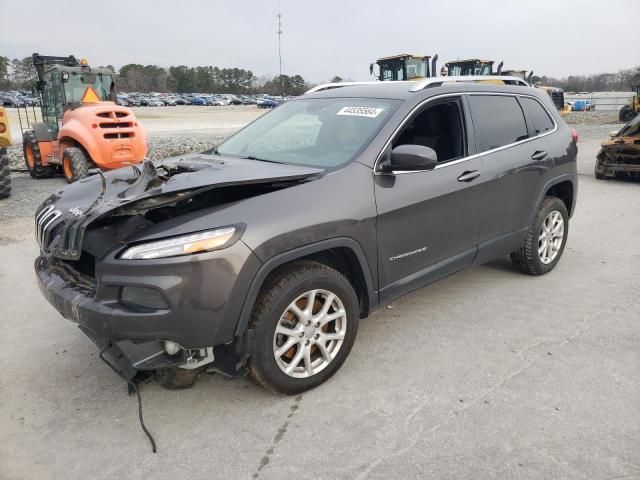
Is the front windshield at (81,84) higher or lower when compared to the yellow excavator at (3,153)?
higher

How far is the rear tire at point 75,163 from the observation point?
10070mm

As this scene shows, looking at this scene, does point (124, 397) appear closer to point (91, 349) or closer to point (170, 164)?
point (91, 349)

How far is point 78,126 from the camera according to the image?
34.2 ft

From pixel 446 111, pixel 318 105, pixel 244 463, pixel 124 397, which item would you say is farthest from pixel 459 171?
pixel 124 397

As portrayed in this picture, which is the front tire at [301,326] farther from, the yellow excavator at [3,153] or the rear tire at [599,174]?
the rear tire at [599,174]

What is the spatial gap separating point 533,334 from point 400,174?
1.60 m

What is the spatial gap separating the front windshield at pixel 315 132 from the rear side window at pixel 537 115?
5.75ft

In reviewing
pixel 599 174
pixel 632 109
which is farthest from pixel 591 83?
pixel 599 174

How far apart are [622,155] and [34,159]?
40.4 ft

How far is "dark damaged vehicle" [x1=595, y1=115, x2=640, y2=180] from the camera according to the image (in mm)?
10242

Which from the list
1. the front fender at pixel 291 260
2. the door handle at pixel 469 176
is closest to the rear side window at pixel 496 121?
the door handle at pixel 469 176

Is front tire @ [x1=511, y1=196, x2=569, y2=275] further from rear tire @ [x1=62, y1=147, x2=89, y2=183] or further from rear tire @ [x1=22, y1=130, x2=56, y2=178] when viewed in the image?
rear tire @ [x1=22, y1=130, x2=56, y2=178]

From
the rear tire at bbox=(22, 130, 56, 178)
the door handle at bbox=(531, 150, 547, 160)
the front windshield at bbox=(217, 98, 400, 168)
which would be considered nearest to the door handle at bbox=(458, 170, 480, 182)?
the front windshield at bbox=(217, 98, 400, 168)

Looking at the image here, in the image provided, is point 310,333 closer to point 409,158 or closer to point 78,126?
point 409,158
